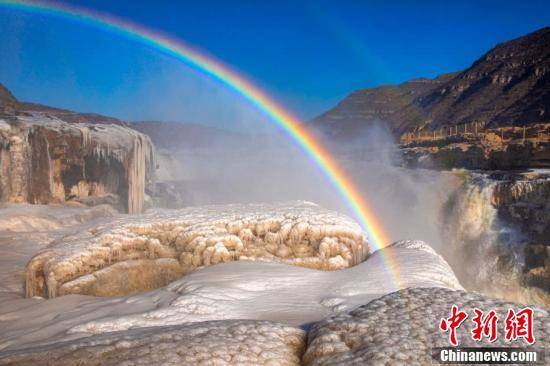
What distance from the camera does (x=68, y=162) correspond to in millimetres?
17406

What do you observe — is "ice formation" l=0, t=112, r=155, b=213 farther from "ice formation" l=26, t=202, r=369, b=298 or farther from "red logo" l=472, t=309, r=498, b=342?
"red logo" l=472, t=309, r=498, b=342

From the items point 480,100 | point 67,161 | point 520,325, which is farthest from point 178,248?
point 480,100

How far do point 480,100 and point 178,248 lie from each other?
269 feet

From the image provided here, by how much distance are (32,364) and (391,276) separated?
5.09 meters

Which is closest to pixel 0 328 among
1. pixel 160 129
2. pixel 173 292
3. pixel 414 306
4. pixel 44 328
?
pixel 44 328

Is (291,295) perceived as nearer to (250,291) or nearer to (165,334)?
(250,291)

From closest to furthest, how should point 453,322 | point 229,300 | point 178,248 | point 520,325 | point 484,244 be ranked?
1. point 520,325
2. point 453,322
3. point 229,300
4. point 178,248
5. point 484,244

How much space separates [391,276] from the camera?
23.1 feet

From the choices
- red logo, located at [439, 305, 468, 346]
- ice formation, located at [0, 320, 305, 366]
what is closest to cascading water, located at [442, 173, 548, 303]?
red logo, located at [439, 305, 468, 346]

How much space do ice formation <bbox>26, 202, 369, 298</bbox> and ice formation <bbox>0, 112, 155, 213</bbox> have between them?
27.7ft

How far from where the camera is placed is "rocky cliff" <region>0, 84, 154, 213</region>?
15.7m

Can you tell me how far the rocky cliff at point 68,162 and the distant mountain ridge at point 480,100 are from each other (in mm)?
51679

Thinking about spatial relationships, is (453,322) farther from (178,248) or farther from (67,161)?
(67,161)

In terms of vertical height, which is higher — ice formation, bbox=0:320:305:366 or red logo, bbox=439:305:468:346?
red logo, bbox=439:305:468:346
